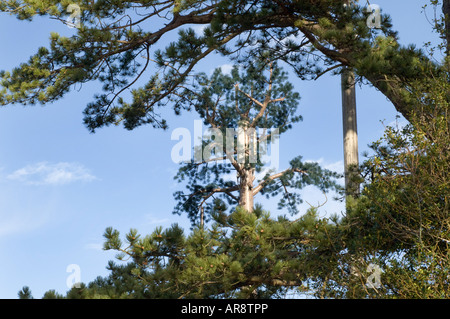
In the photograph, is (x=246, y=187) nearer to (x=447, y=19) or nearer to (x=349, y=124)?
(x=349, y=124)

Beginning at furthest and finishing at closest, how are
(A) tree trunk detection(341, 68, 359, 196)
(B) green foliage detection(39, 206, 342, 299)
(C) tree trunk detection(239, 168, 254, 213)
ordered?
(C) tree trunk detection(239, 168, 254, 213)
(A) tree trunk detection(341, 68, 359, 196)
(B) green foliage detection(39, 206, 342, 299)

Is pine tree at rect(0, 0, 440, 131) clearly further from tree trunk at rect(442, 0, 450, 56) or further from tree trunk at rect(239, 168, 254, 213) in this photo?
tree trunk at rect(239, 168, 254, 213)

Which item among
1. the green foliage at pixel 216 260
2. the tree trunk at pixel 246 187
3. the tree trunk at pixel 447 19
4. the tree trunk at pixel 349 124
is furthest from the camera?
the tree trunk at pixel 246 187

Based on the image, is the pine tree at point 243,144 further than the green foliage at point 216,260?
Yes

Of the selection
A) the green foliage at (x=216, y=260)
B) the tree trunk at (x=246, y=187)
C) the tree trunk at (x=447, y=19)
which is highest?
the tree trunk at (x=447, y=19)

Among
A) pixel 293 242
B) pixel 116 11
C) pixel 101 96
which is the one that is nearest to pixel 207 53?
pixel 116 11

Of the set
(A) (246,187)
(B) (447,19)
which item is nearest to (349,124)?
(B) (447,19)

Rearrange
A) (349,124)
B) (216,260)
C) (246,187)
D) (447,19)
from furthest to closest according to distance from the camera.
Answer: (246,187)
(349,124)
(447,19)
(216,260)

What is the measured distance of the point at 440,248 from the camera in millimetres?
4703

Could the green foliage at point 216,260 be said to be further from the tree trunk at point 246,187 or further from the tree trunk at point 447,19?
the tree trunk at point 246,187

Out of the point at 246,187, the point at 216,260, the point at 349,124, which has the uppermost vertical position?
the point at 349,124

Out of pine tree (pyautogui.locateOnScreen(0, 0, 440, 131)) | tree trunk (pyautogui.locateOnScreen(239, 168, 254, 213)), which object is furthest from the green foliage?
tree trunk (pyautogui.locateOnScreen(239, 168, 254, 213))

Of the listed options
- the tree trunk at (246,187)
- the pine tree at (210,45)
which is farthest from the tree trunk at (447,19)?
the tree trunk at (246,187)

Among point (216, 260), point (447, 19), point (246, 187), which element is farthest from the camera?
point (246, 187)
